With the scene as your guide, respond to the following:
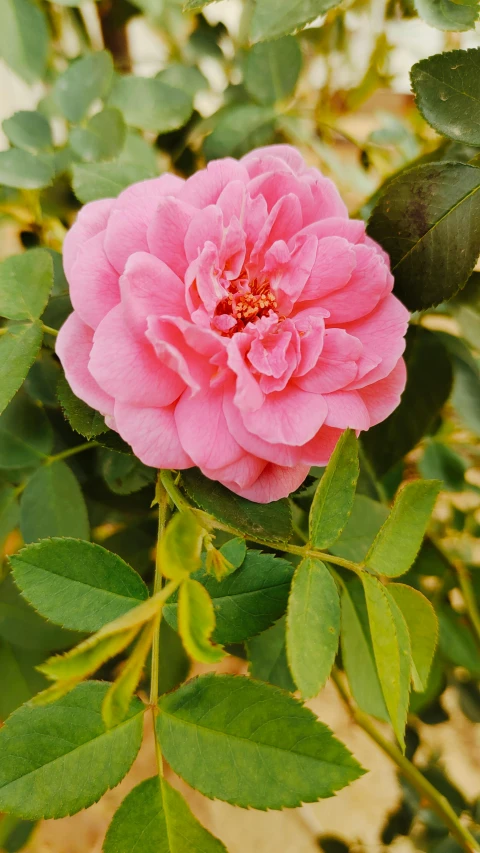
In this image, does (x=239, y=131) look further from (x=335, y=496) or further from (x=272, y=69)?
(x=335, y=496)

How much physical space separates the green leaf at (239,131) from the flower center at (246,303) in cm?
17

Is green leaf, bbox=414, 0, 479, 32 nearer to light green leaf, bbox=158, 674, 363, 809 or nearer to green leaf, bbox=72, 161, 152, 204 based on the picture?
green leaf, bbox=72, 161, 152, 204

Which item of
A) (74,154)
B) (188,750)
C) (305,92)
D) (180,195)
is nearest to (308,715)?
(188,750)

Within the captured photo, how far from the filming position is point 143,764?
530mm

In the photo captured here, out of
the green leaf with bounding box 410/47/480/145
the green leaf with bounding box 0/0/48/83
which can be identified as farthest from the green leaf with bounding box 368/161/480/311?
the green leaf with bounding box 0/0/48/83

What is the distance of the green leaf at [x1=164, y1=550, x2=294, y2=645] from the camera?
0.73 ft

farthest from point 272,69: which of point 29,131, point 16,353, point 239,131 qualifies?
point 16,353

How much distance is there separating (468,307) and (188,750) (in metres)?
0.27

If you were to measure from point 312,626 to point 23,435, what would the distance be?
0.64 feet

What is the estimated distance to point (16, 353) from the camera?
248mm

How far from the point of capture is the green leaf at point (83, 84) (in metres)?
0.35

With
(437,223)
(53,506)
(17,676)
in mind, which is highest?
(437,223)

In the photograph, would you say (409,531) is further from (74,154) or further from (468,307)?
(74,154)

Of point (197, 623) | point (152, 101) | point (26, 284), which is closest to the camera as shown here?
point (197, 623)
